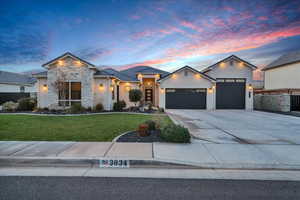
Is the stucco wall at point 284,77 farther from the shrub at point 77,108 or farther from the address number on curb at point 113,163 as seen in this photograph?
→ the shrub at point 77,108

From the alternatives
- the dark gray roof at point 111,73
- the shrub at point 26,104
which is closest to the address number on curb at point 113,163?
the dark gray roof at point 111,73

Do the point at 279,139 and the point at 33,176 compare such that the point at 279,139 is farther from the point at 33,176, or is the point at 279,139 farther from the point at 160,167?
the point at 33,176

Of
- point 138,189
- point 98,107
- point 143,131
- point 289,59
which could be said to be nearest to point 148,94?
point 98,107

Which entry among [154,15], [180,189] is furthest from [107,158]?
[154,15]

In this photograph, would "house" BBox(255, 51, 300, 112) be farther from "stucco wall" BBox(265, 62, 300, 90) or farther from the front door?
the front door

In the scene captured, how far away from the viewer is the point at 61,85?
13.1 m

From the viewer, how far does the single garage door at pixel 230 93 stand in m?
17.0

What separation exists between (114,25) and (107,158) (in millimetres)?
14034

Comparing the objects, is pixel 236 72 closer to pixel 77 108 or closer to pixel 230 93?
pixel 230 93

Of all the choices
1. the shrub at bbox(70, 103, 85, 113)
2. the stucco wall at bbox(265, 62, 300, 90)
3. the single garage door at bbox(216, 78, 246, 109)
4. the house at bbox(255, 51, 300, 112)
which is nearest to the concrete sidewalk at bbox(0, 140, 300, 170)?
the shrub at bbox(70, 103, 85, 113)

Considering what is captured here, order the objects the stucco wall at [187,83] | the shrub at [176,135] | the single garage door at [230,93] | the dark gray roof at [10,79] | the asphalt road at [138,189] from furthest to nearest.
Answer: the dark gray roof at [10,79] → the single garage door at [230,93] → the stucco wall at [187,83] → the shrub at [176,135] → the asphalt road at [138,189]

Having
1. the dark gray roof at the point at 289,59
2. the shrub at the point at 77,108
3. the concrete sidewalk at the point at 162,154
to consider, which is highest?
the dark gray roof at the point at 289,59

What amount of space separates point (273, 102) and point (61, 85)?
2218cm

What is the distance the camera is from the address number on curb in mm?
3695
